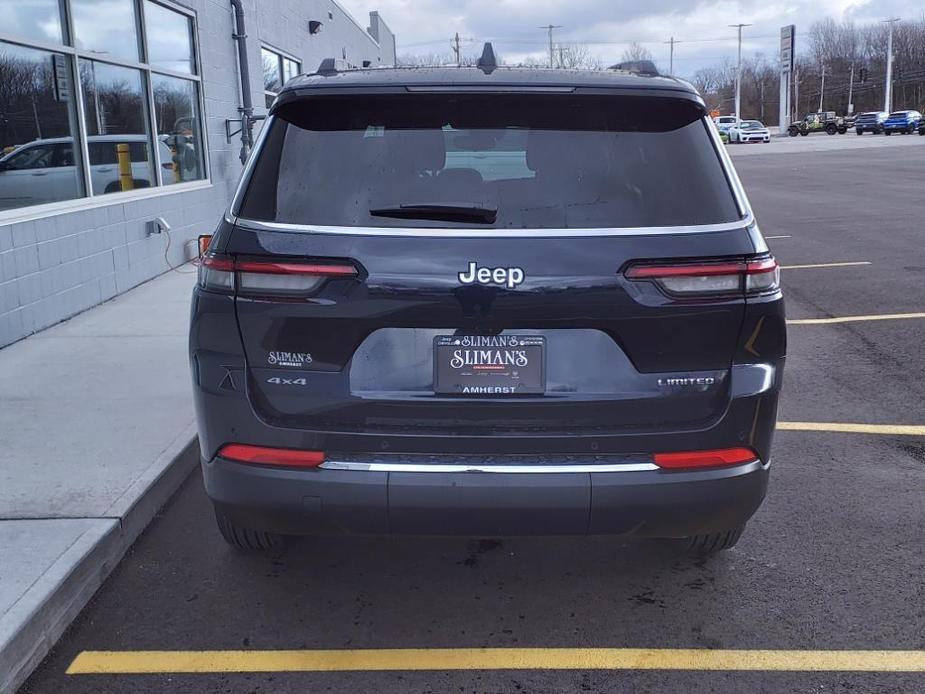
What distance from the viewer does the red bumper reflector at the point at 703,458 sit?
286 centimetres

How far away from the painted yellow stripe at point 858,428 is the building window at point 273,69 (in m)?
12.5

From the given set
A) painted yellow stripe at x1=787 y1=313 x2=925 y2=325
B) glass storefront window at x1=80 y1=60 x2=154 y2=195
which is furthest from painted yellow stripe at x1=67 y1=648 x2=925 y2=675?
glass storefront window at x1=80 y1=60 x2=154 y2=195

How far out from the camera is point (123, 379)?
6039 mm

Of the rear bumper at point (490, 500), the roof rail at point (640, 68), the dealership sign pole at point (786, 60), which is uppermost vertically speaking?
the dealership sign pole at point (786, 60)

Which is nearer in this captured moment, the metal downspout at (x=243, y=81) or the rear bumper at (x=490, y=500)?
the rear bumper at (x=490, y=500)

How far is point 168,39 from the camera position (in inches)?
445

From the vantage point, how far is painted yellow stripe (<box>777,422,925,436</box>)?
5.26m

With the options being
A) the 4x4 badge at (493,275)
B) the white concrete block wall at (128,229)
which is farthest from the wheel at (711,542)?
the white concrete block wall at (128,229)

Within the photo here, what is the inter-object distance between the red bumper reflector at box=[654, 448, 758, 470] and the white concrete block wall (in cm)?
583

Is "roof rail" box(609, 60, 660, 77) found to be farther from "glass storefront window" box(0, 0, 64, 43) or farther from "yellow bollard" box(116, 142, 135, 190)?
"yellow bollard" box(116, 142, 135, 190)

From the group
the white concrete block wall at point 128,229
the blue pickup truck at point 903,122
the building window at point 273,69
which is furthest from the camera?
the blue pickup truck at point 903,122

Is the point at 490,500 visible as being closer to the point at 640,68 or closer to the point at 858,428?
the point at 640,68

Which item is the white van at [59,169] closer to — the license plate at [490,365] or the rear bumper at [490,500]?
the rear bumper at [490,500]

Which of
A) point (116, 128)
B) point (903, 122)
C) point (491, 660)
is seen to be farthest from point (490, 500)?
point (903, 122)
